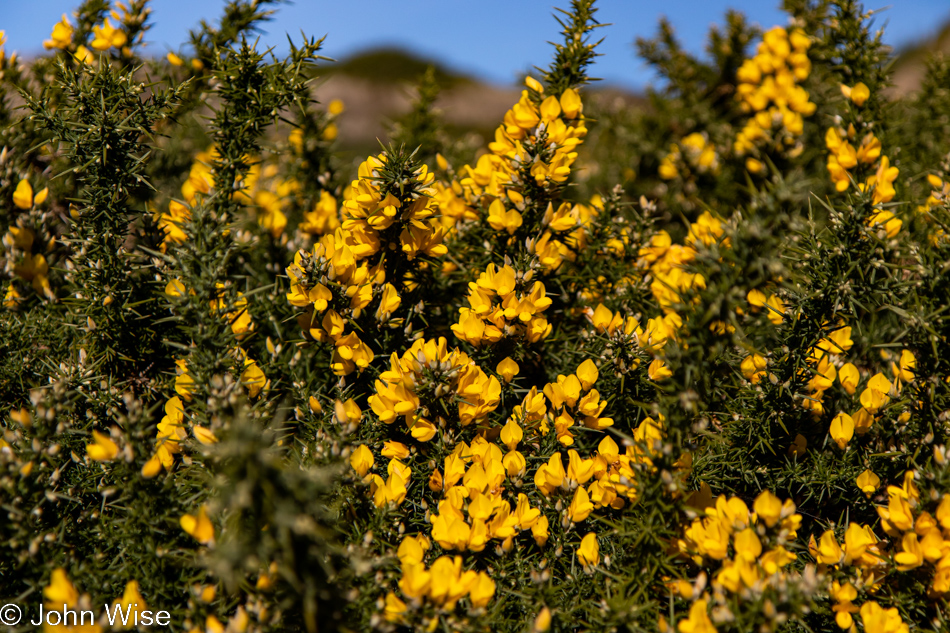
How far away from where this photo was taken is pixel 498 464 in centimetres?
125

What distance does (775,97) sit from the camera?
8.80ft

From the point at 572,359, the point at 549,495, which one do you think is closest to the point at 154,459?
the point at 549,495

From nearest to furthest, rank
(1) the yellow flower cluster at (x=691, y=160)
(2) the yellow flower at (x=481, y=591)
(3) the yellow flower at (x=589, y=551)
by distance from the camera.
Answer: (2) the yellow flower at (x=481, y=591) → (3) the yellow flower at (x=589, y=551) → (1) the yellow flower cluster at (x=691, y=160)

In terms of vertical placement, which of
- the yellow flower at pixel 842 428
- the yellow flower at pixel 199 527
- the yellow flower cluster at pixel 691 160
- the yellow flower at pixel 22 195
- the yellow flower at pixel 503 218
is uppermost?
the yellow flower cluster at pixel 691 160

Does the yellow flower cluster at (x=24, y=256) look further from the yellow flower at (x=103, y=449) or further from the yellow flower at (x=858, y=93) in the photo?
the yellow flower at (x=858, y=93)

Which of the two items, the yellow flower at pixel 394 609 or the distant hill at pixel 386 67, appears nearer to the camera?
the yellow flower at pixel 394 609

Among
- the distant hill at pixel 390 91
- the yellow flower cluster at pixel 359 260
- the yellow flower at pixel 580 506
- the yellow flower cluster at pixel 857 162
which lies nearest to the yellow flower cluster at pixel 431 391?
the yellow flower cluster at pixel 359 260

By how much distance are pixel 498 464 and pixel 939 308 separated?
1000mm

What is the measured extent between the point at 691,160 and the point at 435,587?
255 cm

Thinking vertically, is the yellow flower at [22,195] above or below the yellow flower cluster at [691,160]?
below

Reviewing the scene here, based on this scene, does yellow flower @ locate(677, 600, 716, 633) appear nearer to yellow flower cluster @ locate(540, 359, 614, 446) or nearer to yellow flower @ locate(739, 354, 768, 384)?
yellow flower cluster @ locate(540, 359, 614, 446)

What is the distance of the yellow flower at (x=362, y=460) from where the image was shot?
1.22 m

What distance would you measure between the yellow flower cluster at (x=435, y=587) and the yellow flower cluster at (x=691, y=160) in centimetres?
246

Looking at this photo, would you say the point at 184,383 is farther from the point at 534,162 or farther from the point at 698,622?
the point at 698,622
